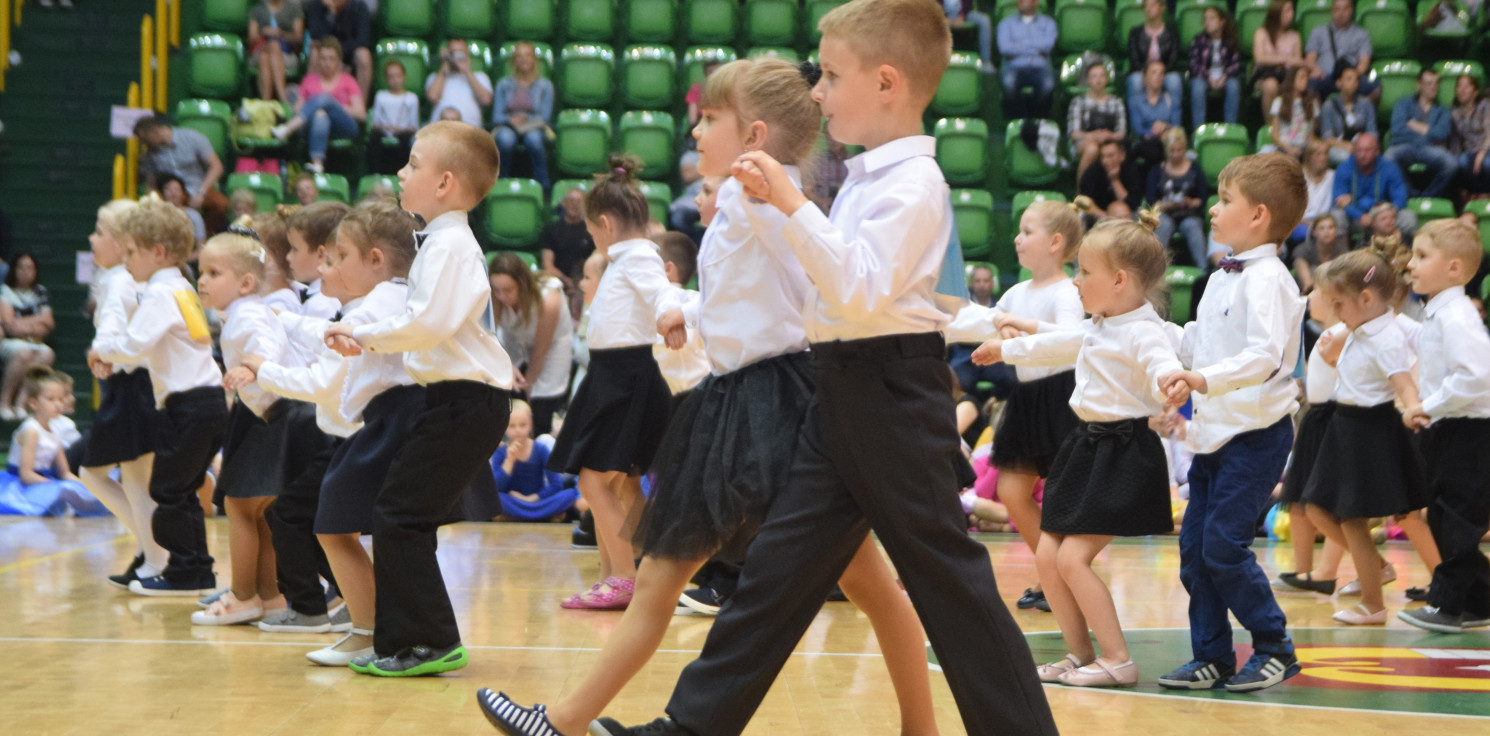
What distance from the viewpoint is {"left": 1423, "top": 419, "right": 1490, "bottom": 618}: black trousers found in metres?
5.41

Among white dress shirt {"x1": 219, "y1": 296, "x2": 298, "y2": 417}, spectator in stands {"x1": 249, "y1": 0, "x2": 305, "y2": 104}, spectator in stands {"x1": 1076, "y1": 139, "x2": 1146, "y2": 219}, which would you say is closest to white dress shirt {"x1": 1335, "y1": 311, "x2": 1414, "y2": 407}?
white dress shirt {"x1": 219, "y1": 296, "x2": 298, "y2": 417}

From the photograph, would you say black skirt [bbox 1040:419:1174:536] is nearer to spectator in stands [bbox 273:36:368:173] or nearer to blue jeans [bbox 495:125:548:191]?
blue jeans [bbox 495:125:548:191]

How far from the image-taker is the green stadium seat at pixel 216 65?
1188 cm

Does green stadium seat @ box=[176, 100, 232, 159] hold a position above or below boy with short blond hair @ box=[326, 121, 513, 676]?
above

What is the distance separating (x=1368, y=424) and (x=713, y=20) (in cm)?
820

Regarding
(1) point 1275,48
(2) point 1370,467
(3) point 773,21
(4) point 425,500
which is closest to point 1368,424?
(2) point 1370,467

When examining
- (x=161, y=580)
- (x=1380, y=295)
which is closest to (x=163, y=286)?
(x=161, y=580)

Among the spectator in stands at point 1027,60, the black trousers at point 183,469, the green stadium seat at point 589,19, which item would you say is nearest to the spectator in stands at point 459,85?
the green stadium seat at point 589,19

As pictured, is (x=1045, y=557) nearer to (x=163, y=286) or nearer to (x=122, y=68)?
(x=163, y=286)

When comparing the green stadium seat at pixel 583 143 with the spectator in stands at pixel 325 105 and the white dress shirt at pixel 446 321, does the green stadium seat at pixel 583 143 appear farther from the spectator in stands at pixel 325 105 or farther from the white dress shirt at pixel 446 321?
the white dress shirt at pixel 446 321

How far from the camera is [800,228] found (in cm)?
239

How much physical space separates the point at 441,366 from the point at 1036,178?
8.55 m

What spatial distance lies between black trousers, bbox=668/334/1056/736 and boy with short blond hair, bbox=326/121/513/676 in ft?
4.70

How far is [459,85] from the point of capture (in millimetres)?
11477
